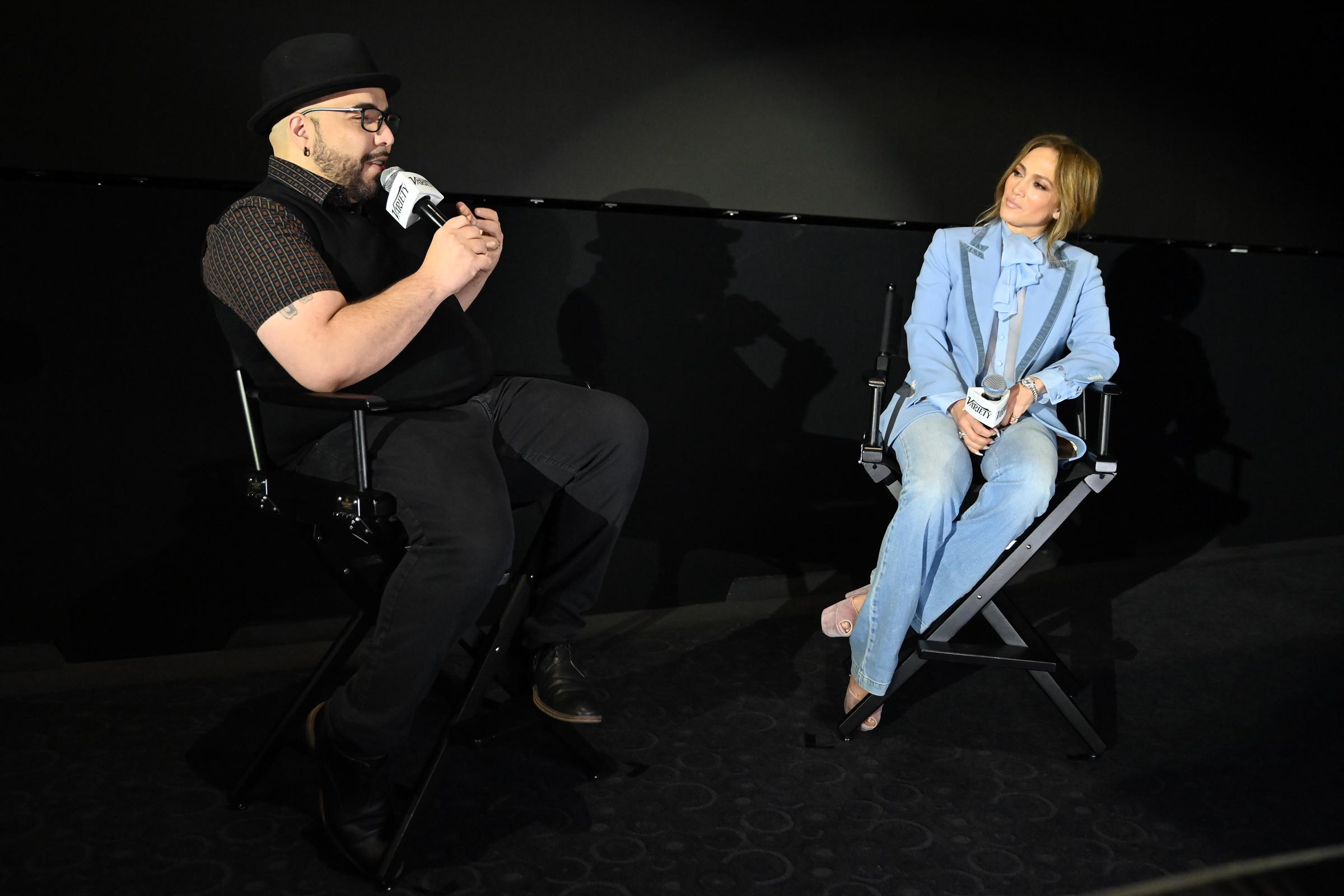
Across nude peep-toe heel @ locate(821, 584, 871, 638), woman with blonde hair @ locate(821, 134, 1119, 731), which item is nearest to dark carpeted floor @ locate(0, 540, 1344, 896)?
nude peep-toe heel @ locate(821, 584, 871, 638)

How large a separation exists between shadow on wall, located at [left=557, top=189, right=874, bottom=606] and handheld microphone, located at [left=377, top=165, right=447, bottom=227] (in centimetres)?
103

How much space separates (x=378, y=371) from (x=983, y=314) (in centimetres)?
154

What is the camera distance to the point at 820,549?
3572 mm

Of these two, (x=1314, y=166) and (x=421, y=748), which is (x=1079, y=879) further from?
(x=1314, y=166)

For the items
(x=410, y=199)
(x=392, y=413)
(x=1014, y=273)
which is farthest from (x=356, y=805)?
(x=1014, y=273)

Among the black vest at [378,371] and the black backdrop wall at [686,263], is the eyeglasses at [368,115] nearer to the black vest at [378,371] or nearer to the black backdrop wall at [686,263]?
the black vest at [378,371]

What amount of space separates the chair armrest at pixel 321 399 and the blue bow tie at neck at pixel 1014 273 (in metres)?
1.62

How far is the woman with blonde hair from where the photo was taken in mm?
2445

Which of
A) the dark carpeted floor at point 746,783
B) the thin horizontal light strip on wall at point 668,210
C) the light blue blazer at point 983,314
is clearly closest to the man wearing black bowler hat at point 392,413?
the dark carpeted floor at point 746,783

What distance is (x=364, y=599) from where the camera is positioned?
2061mm

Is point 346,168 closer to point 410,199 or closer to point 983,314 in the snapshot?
point 410,199

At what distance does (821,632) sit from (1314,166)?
2677mm

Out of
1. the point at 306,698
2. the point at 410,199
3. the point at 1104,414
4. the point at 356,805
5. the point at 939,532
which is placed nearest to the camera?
the point at 356,805

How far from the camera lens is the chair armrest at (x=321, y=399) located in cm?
175
